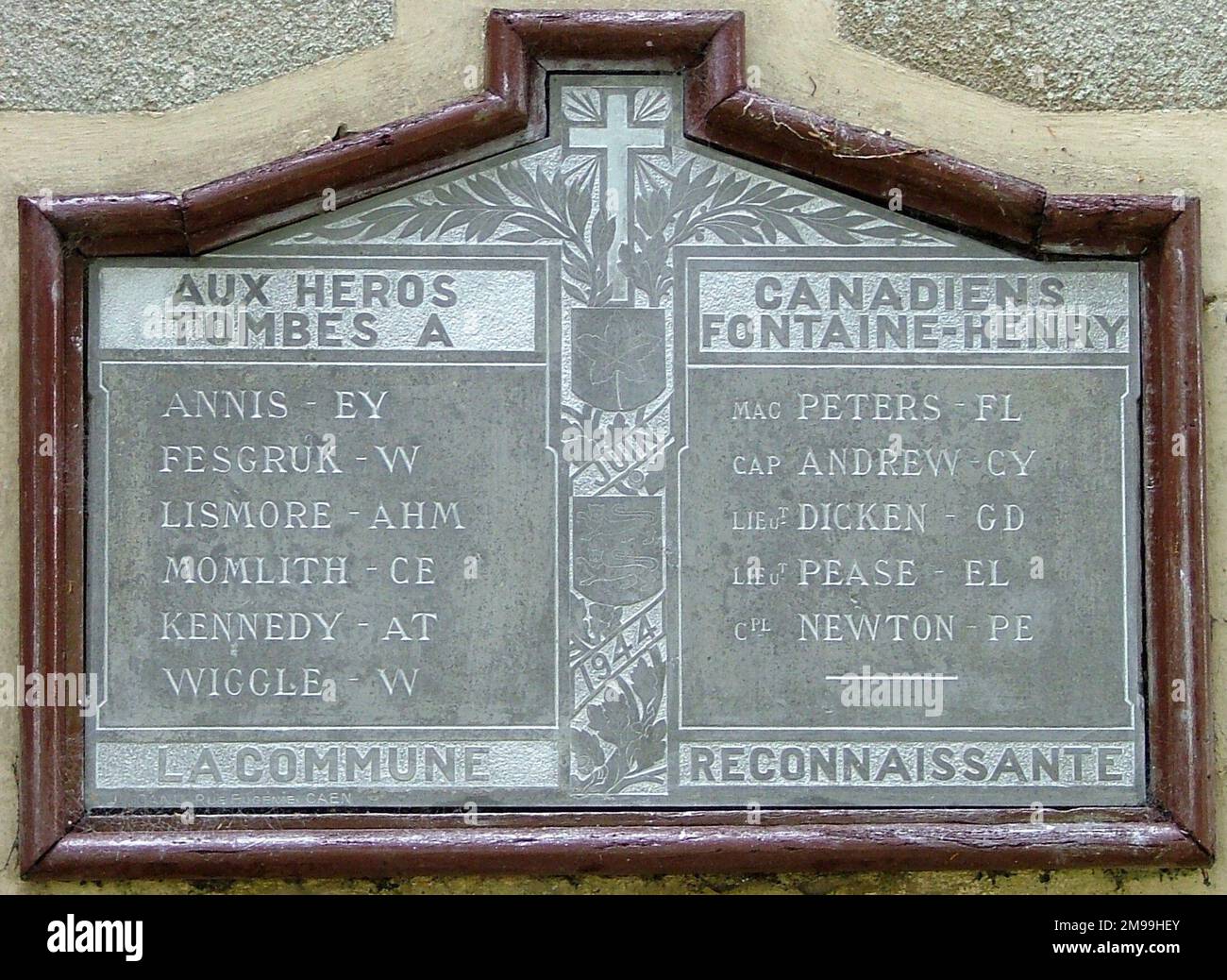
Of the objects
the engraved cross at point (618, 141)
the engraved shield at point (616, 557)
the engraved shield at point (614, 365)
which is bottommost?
the engraved shield at point (616, 557)

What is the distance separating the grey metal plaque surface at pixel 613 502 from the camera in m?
2.50

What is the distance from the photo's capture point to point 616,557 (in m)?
2.52

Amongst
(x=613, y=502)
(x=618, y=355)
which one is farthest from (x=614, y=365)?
(x=613, y=502)

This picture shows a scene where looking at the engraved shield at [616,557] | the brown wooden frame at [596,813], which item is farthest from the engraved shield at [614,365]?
the brown wooden frame at [596,813]

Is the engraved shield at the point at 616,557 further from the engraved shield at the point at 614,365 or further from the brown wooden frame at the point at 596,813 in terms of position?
the brown wooden frame at the point at 596,813

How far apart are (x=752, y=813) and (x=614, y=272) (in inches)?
44.4

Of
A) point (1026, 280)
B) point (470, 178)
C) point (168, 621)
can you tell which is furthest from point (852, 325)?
point (168, 621)

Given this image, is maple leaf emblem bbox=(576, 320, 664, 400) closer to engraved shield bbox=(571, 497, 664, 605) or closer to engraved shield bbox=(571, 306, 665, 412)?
engraved shield bbox=(571, 306, 665, 412)

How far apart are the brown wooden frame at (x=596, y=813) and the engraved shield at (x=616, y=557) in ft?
1.47

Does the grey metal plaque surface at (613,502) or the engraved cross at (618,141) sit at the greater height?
the engraved cross at (618,141)

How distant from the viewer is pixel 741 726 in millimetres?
2508

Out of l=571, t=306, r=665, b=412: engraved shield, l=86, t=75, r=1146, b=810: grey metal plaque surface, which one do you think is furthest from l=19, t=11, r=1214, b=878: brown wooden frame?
l=571, t=306, r=665, b=412: engraved shield

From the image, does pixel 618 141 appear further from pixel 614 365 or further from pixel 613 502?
pixel 613 502

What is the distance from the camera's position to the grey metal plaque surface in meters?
2.50
